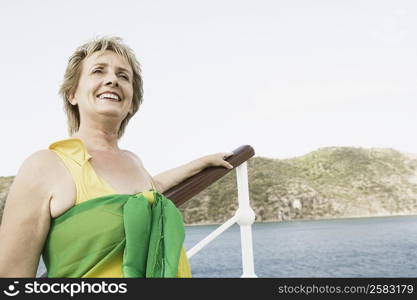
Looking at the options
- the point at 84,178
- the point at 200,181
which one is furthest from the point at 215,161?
the point at 84,178

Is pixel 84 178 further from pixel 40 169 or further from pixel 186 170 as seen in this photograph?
pixel 186 170

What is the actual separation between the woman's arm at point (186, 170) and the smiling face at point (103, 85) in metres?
0.29

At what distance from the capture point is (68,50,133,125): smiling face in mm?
1265

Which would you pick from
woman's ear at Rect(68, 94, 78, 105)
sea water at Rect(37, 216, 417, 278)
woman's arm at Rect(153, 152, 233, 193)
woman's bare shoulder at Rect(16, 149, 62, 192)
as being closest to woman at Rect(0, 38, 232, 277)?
woman's bare shoulder at Rect(16, 149, 62, 192)

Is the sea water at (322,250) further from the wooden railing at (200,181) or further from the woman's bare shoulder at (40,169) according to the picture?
the woman's bare shoulder at (40,169)

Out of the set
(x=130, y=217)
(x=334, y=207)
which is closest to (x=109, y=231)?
(x=130, y=217)

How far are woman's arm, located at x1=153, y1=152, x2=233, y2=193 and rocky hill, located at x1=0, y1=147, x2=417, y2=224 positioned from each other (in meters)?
64.6

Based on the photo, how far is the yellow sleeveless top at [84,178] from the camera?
1088 millimetres

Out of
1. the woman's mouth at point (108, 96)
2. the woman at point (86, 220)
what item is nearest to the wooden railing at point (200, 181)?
the woman at point (86, 220)

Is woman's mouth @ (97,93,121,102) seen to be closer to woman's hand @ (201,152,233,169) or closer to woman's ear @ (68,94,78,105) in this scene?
woman's ear @ (68,94,78,105)

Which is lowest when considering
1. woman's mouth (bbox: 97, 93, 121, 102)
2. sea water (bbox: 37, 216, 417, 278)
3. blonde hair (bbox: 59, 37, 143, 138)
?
sea water (bbox: 37, 216, 417, 278)

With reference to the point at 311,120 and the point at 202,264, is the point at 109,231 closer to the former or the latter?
the point at 202,264

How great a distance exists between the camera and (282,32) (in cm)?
7419

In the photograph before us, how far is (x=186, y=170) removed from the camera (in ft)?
5.13
